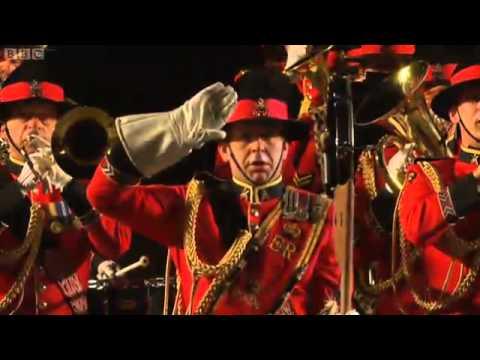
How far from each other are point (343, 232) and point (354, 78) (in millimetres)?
548

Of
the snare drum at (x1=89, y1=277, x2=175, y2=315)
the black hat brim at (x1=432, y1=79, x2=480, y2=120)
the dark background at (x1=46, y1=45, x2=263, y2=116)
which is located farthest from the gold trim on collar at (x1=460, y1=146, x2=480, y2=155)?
the snare drum at (x1=89, y1=277, x2=175, y2=315)

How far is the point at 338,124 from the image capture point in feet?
9.80

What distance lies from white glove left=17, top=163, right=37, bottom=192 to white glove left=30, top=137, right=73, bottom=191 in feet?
0.08

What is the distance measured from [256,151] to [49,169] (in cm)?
73

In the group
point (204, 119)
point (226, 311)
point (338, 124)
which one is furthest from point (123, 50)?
point (226, 311)

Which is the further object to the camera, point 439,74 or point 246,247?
point 439,74

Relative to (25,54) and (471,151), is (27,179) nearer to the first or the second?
(25,54)

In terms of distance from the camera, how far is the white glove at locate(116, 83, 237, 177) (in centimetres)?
293

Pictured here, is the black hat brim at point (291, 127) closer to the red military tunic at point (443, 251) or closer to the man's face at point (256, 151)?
the man's face at point (256, 151)

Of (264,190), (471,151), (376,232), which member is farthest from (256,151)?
(471,151)

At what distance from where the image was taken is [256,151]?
299 centimetres

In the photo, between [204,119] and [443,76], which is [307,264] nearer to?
[204,119]

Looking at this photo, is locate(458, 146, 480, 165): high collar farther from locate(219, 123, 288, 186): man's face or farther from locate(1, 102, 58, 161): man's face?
locate(1, 102, 58, 161): man's face

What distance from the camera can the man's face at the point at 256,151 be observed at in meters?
2.98
